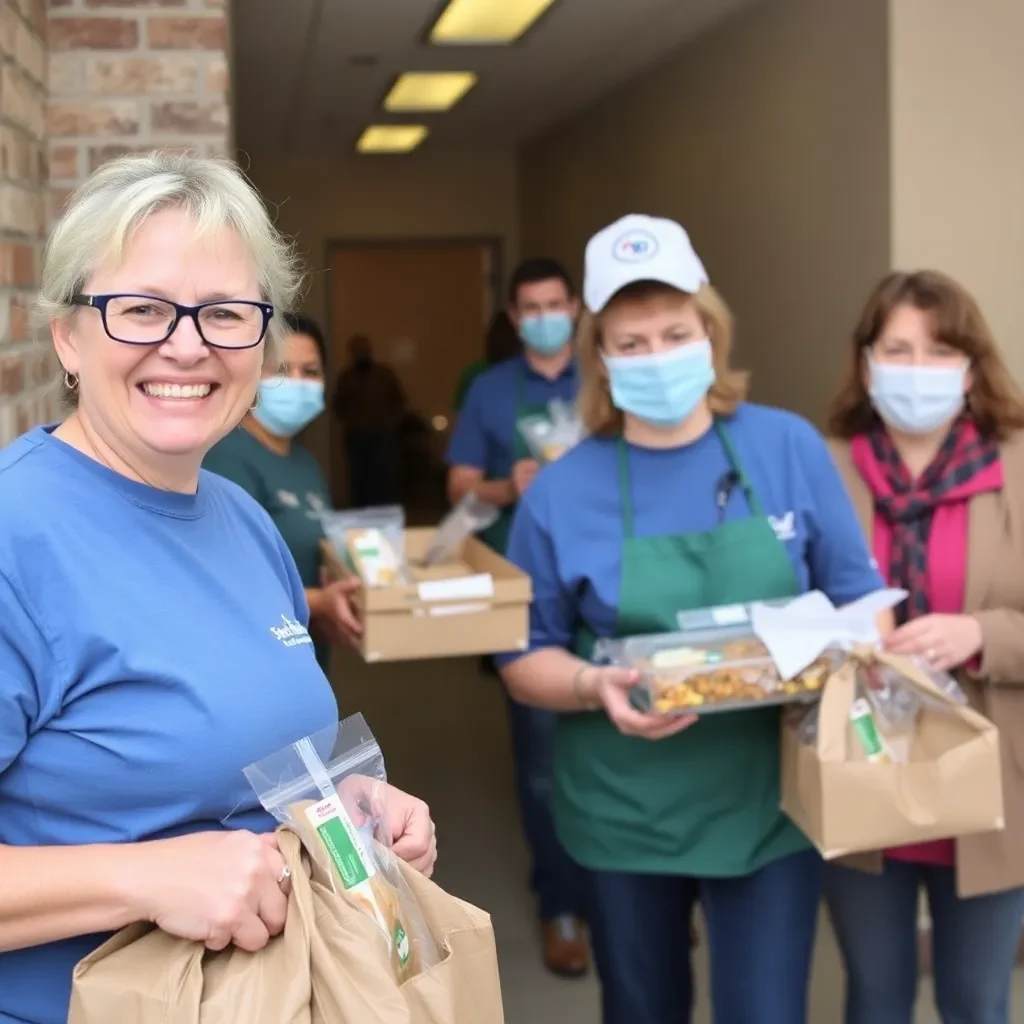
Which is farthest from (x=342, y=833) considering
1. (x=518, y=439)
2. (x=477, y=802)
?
(x=477, y=802)

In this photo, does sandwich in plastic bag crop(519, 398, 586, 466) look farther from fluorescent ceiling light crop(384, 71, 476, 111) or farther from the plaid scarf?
fluorescent ceiling light crop(384, 71, 476, 111)

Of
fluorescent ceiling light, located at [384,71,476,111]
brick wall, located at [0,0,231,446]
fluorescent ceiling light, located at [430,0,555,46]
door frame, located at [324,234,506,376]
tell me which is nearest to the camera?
brick wall, located at [0,0,231,446]

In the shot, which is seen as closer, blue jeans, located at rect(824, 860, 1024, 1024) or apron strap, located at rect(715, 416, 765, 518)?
apron strap, located at rect(715, 416, 765, 518)

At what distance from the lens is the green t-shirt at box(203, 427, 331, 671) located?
8.78 feet

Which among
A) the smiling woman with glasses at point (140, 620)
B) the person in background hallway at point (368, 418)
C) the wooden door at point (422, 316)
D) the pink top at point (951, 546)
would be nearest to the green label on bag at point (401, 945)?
the smiling woman with glasses at point (140, 620)

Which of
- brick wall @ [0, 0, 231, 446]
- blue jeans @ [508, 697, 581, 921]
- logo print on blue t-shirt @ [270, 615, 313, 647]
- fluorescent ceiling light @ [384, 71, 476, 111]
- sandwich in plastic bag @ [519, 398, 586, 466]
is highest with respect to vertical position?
fluorescent ceiling light @ [384, 71, 476, 111]

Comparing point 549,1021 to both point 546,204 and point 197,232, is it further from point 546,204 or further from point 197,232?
A: point 546,204

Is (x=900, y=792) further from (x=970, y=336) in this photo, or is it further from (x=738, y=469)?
(x=970, y=336)

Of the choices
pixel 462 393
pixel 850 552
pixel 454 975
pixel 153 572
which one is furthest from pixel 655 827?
pixel 462 393

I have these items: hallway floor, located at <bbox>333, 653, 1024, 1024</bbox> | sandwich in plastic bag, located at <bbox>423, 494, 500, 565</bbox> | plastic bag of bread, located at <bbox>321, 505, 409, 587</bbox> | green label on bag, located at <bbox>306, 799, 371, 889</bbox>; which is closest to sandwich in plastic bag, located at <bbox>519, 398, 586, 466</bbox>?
sandwich in plastic bag, located at <bbox>423, 494, 500, 565</bbox>

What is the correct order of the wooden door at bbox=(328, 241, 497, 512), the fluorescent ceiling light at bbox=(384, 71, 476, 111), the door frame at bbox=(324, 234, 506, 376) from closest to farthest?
the fluorescent ceiling light at bbox=(384, 71, 476, 111), the door frame at bbox=(324, 234, 506, 376), the wooden door at bbox=(328, 241, 497, 512)

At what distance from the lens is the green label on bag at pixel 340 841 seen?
1.15 metres

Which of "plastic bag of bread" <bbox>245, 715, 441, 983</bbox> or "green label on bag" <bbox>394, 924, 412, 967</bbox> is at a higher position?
"plastic bag of bread" <bbox>245, 715, 441, 983</bbox>

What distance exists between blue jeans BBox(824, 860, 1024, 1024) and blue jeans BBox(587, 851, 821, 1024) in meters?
0.19
